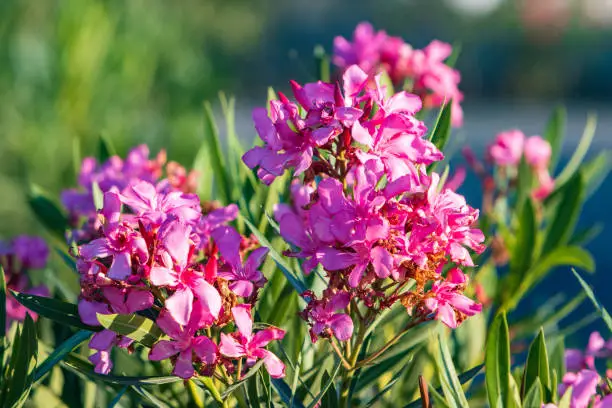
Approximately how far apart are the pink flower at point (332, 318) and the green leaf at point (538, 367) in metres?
0.16

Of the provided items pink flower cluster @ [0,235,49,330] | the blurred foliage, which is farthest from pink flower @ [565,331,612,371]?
the blurred foliage

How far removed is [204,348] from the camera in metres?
0.58

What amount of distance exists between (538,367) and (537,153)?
0.60m

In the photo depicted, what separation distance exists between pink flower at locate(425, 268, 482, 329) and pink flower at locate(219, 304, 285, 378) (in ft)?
0.39

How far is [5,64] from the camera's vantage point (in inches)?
155

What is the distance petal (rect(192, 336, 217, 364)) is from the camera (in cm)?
58

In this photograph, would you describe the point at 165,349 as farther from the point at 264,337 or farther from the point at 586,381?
the point at 586,381

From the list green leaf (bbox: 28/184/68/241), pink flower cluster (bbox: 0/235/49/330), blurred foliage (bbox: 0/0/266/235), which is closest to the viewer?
pink flower cluster (bbox: 0/235/49/330)

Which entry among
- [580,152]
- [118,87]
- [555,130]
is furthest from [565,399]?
[118,87]

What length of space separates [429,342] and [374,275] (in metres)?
0.41

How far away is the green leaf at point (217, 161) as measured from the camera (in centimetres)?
96

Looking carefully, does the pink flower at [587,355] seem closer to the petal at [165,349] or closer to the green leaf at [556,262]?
the green leaf at [556,262]

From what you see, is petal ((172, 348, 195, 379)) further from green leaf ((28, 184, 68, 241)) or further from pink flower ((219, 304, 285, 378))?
green leaf ((28, 184, 68, 241))

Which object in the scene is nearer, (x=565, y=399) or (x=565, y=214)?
(x=565, y=399)
